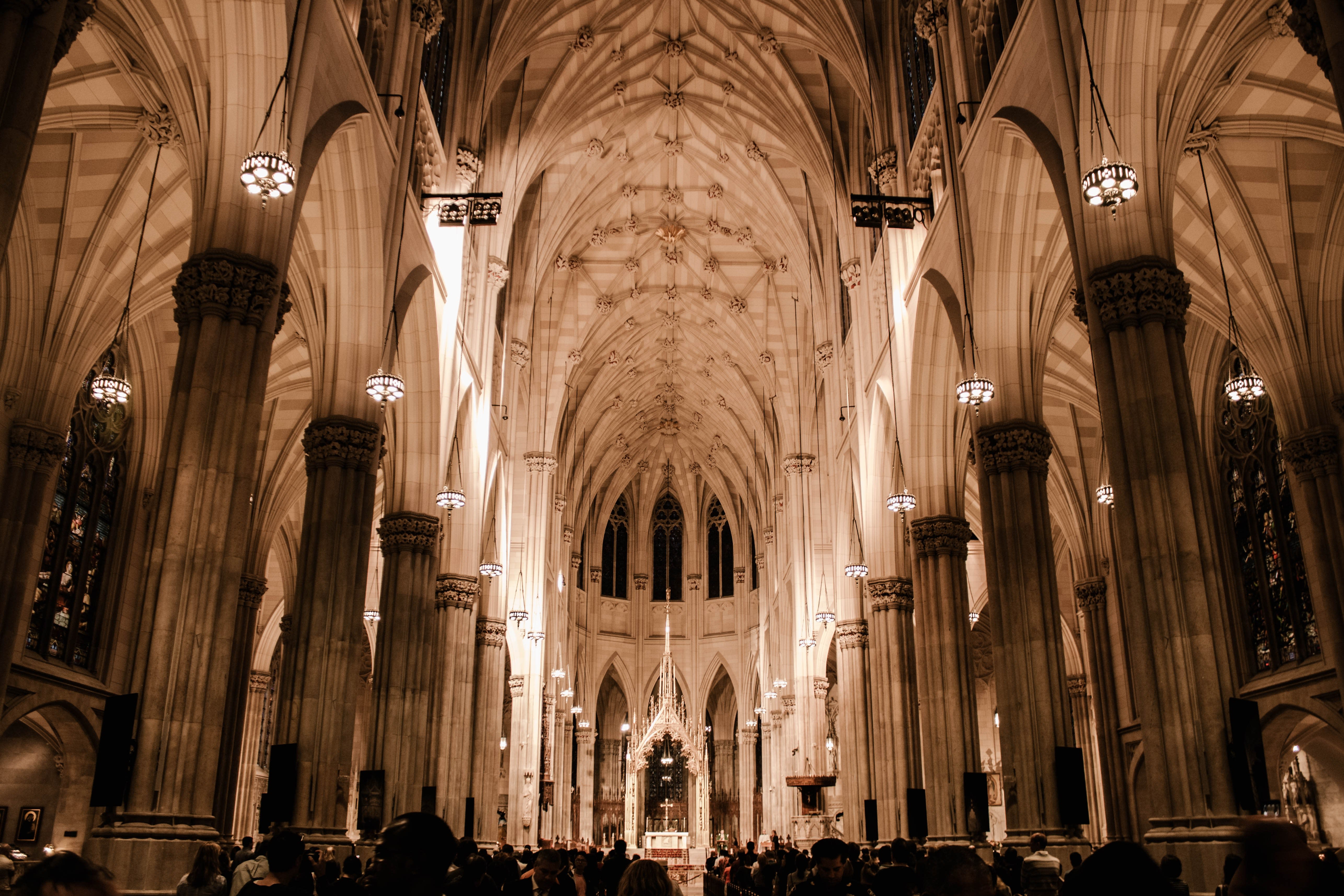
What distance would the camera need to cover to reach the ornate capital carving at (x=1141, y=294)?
1240cm

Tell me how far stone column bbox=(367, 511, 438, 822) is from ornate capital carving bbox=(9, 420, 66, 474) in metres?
5.97

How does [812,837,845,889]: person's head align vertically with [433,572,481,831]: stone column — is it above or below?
below

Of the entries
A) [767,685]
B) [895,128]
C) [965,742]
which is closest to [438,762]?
[965,742]

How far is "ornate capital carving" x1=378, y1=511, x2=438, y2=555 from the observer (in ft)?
69.2

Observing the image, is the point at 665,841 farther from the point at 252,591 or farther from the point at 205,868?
the point at 205,868

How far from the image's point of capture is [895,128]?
78.5ft

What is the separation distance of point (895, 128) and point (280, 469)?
17.7 metres

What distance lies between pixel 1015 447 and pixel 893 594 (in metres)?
9.00

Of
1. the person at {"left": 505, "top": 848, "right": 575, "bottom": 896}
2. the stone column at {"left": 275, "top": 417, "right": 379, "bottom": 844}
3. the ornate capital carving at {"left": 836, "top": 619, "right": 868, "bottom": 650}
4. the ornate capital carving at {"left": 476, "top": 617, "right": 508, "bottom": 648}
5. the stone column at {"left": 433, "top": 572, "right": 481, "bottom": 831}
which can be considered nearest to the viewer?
the person at {"left": 505, "top": 848, "right": 575, "bottom": 896}

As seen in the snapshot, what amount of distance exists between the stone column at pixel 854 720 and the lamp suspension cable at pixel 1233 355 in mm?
11562

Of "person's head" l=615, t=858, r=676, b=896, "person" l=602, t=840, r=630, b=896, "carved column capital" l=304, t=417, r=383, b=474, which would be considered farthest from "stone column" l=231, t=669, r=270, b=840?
"person's head" l=615, t=858, r=676, b=896

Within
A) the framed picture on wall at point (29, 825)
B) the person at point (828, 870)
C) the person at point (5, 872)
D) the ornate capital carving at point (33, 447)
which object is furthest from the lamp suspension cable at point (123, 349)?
the person at point (828, 870)

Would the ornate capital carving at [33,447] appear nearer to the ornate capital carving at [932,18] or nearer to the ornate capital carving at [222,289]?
the ornate capital carving at [222,289]

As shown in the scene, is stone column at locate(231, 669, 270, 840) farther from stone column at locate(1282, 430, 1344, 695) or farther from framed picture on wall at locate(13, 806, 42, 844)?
stone column at locate(1282, 430, 1344, 695)
